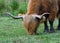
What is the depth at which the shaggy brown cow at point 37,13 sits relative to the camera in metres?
8.76

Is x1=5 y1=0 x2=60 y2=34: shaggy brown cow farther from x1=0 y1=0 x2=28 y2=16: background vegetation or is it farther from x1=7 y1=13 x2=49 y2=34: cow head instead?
x1=0 y1=0 x2=28 y2=16: background vegetation

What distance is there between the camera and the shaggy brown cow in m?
8.76

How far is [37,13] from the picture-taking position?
9359 mm

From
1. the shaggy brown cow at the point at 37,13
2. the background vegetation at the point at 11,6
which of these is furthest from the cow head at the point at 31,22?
the background vegetation at the point at 11,6

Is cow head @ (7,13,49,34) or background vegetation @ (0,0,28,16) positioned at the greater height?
cow head @ (7,13,49,34)

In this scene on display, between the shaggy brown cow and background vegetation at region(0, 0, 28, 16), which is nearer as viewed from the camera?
the shaggy brown cow

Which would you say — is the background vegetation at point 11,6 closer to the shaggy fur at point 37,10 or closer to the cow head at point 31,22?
the shaggy fur at point 37,10

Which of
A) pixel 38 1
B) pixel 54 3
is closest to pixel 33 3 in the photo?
pixel 38 1

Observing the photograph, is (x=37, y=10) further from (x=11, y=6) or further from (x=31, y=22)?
(x=11, y=6)

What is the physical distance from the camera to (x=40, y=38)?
27.8 ft

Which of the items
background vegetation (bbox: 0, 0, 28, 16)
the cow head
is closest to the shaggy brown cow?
the cow head

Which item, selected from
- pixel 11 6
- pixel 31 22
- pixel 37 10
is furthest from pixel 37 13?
pixel 11 6

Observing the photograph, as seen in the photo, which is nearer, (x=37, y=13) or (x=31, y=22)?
(x=31, y=22)

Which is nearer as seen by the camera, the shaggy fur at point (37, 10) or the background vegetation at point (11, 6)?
the shaggy fur at point (37, 10)
